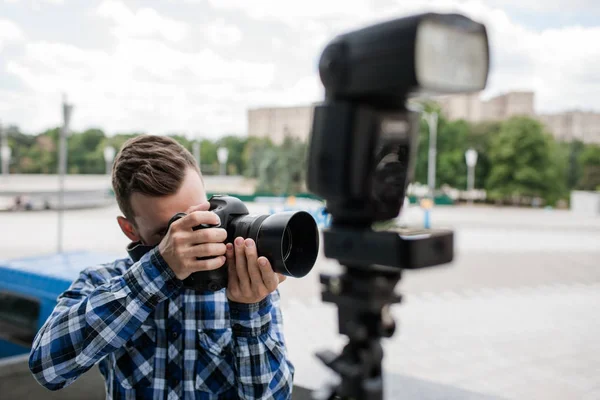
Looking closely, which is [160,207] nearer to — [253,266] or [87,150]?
[253,266]

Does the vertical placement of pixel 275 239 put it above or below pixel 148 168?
below

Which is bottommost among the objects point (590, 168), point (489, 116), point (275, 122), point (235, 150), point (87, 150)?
point (590, 168)

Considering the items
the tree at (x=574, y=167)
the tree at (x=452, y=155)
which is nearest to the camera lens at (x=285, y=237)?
the tree at (x=452, y=155)

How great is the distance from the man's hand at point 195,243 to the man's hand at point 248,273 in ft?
0.09

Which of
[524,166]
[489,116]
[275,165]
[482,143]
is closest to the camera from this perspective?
[275,165]

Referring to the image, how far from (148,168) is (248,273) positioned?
34 cm

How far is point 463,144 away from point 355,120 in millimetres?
40092

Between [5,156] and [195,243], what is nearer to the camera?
[195,243]

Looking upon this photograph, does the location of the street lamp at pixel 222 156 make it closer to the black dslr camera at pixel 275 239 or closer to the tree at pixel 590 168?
the tree at pixel 590 168

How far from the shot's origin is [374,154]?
2.53 feet

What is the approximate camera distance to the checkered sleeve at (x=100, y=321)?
1.14 meters

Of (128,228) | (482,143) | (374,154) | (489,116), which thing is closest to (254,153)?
(482,143)

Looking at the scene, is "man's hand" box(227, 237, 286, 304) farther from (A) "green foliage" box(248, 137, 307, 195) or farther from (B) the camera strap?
(A) "green foliage" box(248, 137, 307, 195)

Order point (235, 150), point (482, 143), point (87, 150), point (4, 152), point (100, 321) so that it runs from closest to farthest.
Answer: point (100, 321) < point (87, 150) < point (4, 152) < point (235, 150) < point (482, 143)
